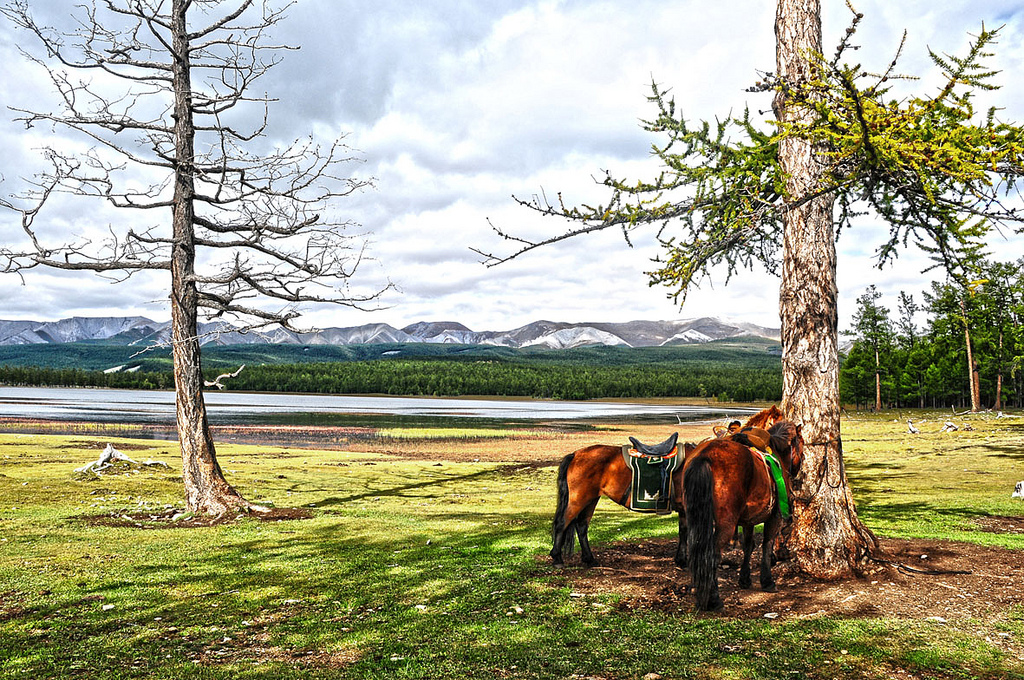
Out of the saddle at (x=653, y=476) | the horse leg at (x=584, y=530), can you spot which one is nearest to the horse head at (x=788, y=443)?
the saddle at (x=653, y=476)

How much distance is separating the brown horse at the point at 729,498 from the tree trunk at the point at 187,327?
10.5 meters

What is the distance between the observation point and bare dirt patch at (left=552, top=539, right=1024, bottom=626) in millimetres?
6500

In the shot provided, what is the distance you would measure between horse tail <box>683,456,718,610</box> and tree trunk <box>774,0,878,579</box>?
206 centimetres

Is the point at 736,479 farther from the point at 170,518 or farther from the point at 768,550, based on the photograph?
the point at 170,518

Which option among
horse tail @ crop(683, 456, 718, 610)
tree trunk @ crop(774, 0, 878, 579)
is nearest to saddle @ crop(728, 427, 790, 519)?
tree trunk @ crop(774, 0, 878, 579)

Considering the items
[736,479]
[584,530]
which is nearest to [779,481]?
[736,479]

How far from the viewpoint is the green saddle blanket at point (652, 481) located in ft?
27.3

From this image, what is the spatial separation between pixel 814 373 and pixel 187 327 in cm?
1235

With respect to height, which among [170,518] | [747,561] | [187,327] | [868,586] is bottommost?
[170,518]

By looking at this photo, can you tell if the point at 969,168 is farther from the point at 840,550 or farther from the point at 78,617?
the point at 78,617

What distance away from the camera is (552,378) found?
552 feet

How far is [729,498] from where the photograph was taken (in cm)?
696

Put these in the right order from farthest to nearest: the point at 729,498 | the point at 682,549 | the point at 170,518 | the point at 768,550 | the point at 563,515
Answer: the point at 170,518
the point at 563,515
the point at 682,549
the point at 768,550
the point at 729,498

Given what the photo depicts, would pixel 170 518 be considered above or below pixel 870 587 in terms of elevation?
below
